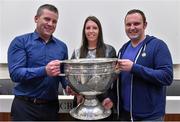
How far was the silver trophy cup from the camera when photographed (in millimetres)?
1116

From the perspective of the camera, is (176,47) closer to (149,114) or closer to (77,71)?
(149,114)

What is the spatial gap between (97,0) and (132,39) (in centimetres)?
103

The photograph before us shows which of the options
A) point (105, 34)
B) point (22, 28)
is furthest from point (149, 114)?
point (22, 28)

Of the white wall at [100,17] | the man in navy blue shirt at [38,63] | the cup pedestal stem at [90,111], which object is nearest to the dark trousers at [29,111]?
the man in navy blue shirt at [38,63]

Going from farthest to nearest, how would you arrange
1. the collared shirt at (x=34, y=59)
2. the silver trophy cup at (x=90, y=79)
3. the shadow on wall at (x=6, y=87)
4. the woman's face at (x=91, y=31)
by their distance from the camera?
1. the shadow on wall at (x=6, y=87)
2. the woman's face at (x=91, y=31)
3. the collared shirt at (x=34, y=59)
4. the silver trophy cup at (x=90, y=79)

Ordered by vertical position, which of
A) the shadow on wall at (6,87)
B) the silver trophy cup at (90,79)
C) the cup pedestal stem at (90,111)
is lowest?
the shadow on wall at (6,87)

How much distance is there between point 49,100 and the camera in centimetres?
148

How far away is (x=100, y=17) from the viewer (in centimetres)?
233

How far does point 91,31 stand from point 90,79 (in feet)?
→ 1.74

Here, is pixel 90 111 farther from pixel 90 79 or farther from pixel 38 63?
pixel 38 63

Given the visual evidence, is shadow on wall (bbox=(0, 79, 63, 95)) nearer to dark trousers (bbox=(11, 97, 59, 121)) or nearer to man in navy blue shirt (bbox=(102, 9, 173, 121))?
dark trousers (bbox=(11, 97, 59, 121))

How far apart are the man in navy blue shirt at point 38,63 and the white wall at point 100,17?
2.92 ft

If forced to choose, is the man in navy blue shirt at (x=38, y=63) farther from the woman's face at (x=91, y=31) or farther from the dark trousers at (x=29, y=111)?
the woman's face at (x=91, y=31)

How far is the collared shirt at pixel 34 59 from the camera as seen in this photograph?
4.51 feet
